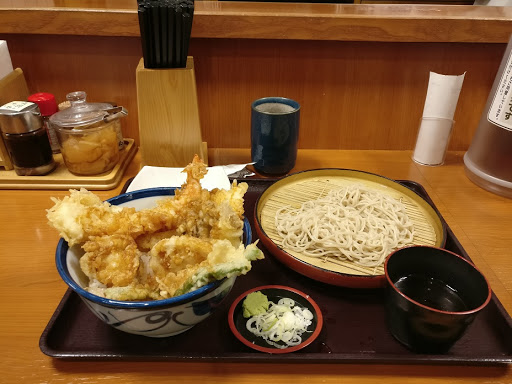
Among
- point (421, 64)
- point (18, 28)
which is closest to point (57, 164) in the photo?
point (18, 28)

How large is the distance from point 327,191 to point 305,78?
0.55 metres

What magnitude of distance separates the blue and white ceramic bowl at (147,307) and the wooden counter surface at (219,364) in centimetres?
11

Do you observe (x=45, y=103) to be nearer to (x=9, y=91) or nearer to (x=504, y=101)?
(x=9, y=91)

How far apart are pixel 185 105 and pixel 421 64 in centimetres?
98

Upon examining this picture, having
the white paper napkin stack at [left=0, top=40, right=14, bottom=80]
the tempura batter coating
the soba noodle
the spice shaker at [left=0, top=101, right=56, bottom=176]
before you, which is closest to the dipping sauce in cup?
the soba noodle

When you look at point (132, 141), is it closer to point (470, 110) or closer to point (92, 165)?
point (92, 165)

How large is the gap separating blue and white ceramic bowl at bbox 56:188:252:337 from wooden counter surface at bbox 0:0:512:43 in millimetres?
1015

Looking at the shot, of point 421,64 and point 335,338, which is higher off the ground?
point 421,64

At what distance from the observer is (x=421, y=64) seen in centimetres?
168

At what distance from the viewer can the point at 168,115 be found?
59.6 inches

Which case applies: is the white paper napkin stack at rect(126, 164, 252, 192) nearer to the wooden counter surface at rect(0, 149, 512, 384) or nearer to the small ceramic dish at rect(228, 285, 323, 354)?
the wooden counter surface at rect(0, 149, 512, 384)

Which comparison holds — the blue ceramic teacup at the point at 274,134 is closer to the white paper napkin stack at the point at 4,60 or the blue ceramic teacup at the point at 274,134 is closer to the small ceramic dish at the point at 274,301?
the small ceramic dish at the point at 274,301

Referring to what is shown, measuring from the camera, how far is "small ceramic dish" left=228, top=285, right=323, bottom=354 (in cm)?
86

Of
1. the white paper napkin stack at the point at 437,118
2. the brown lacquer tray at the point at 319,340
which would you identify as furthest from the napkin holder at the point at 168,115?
the white paper napkin stack at the point at 437,118
